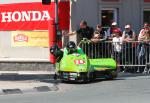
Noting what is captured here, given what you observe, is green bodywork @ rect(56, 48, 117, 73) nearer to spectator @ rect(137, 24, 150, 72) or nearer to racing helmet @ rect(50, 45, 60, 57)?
racing helmet @ rect(50, 45, 60, 57)

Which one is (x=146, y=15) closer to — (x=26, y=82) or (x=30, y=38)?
(x=30, y=38)

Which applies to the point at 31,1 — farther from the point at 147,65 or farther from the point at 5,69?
the point at 147,65

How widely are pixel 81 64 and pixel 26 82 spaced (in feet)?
6.23

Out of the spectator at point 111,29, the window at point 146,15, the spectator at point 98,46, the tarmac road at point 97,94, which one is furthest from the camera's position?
the window at point 146,15

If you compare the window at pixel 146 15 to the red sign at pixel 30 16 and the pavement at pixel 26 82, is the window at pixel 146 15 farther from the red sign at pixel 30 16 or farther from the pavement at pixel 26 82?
the pavement at pixel 26 82

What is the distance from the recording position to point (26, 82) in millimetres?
17797

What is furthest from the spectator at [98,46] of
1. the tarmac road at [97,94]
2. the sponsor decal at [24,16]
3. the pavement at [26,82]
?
the tarmac road at [97,94]

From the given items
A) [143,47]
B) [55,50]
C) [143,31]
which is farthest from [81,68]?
[143,31]

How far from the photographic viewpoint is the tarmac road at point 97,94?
43.7 ft

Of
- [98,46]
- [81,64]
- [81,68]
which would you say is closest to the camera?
[81,68]

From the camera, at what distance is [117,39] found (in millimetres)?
21375

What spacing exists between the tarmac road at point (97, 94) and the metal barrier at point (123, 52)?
101 inches

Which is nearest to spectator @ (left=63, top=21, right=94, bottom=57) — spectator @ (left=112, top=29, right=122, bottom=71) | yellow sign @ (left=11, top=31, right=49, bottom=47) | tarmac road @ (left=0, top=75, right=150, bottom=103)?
spectator @ (left=112, top=29, right=122, bottom=71)

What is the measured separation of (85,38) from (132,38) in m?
1.85
